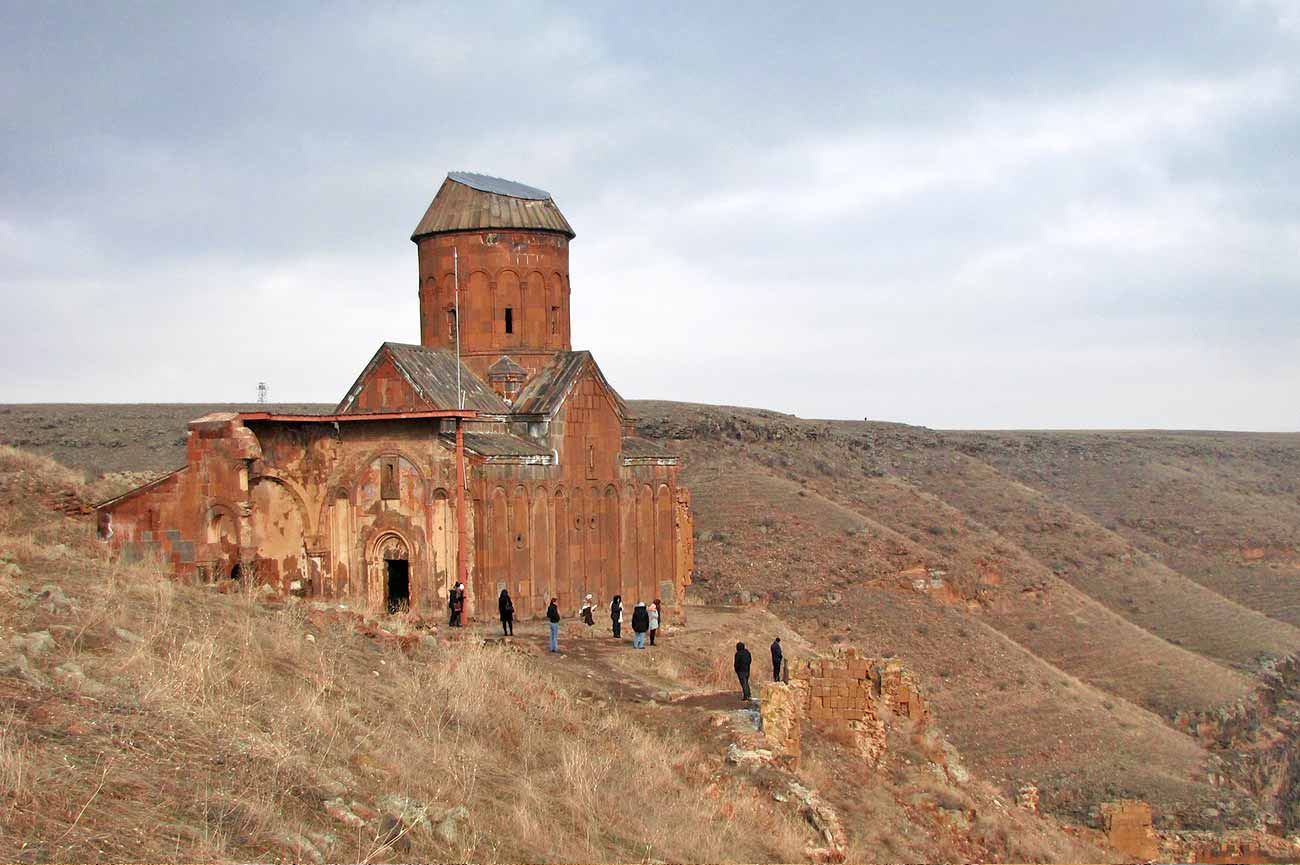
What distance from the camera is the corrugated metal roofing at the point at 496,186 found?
3234 cm

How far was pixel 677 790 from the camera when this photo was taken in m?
14.3

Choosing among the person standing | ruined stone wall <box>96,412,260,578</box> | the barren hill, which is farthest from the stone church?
the barren hill

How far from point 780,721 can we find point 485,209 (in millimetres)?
17685

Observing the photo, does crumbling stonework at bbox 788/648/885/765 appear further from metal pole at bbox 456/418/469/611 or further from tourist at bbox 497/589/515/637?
metal pole at bbox 456/418/469/611

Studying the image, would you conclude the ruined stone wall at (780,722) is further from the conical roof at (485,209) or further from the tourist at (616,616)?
the conical roof at (485,209)

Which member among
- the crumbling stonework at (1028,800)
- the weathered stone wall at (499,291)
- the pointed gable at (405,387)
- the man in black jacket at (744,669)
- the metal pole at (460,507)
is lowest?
the crumbling stonework at (1028,800)

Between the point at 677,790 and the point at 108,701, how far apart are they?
19.0 ft

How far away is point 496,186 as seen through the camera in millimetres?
32656

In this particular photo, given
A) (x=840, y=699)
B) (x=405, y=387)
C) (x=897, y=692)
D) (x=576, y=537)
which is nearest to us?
(x=840, y=699)

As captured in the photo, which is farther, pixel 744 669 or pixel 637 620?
pixel 637 620

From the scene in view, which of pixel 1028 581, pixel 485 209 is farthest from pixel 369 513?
pixel 1028 581

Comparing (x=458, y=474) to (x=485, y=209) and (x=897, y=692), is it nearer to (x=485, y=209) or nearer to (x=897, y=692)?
(x=485, y=209)

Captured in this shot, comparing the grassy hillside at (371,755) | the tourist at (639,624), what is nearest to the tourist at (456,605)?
the tourist at (639,624)

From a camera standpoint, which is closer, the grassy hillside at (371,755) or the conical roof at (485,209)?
the grassy hillside at (371,755)
